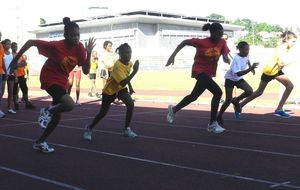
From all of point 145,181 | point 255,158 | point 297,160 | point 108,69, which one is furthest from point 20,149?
point 108,69

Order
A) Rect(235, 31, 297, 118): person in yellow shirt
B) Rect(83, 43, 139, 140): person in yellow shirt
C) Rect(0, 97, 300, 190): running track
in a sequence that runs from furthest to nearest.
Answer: Rect(235, 31, 297, 118): person in yellow shirt
Rect(83, 43, 139, 140): person in yellow shirt
Rect(0, 97, 300, 190): running track

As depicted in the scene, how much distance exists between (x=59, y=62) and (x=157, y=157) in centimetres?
202

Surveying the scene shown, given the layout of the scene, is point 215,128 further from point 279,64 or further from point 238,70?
point 279,64

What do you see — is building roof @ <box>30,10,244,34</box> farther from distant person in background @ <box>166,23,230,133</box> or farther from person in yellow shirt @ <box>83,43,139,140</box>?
person in yellow shirt @ <box>83,43,139,140</box>

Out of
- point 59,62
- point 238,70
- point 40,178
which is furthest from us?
point 238,70

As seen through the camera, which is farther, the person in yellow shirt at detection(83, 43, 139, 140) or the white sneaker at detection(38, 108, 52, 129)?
the person in yellow shirt at detection(83, 43, 139, 140)

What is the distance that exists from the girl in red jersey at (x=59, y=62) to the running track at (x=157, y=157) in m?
0.67

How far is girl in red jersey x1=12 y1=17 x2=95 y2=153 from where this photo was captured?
315 inches

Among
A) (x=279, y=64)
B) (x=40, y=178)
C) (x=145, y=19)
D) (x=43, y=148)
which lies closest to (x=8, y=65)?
(x=43, y=148)

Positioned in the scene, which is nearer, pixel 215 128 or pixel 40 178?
pixel 40 178

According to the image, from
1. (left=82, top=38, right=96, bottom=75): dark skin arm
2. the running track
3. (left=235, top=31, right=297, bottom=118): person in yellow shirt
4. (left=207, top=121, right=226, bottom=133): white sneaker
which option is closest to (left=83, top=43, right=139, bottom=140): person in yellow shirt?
the running track

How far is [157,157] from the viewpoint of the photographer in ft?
25.6

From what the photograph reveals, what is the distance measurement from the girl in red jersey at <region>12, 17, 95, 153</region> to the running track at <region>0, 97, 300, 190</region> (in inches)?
26.5

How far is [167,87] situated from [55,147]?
1890 centimetres
